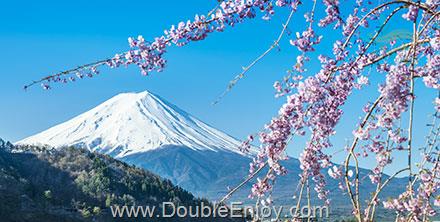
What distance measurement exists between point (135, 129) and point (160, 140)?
377 inches

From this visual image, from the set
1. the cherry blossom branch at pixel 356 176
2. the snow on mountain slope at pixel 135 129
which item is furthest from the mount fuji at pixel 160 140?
the cherry blossom branch at pixel 356 176

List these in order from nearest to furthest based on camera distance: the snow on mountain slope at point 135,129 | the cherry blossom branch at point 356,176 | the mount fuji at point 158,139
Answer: the cherry blossom branch at point 356,176 < the mount fuji at point 158,139 < the snow on mountain slope at point 135,129

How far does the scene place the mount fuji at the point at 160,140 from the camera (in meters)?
169

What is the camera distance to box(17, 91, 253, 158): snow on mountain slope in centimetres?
17062

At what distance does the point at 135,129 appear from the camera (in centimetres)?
18800

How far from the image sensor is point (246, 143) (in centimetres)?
366

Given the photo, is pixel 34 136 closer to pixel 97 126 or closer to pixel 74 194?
pixel 97 126

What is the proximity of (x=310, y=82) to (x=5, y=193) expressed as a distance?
26765 mm

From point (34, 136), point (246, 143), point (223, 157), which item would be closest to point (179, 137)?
point (223, 157)

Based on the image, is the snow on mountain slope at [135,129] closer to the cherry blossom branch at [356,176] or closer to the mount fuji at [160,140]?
the mount fuji at [160,140]

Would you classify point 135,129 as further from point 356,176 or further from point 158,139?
point 356,176

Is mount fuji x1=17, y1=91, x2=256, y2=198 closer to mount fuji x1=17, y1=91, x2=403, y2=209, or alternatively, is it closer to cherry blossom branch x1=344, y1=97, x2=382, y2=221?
mount fuji x1=17, y1=91, x2=403, y2=209

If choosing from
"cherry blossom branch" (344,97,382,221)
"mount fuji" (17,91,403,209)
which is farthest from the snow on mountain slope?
"cherry blossom branch" (344,97,382,221)

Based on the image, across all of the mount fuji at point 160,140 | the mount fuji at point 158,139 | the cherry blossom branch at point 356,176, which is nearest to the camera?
the cherry blossom branch at point 356,176
